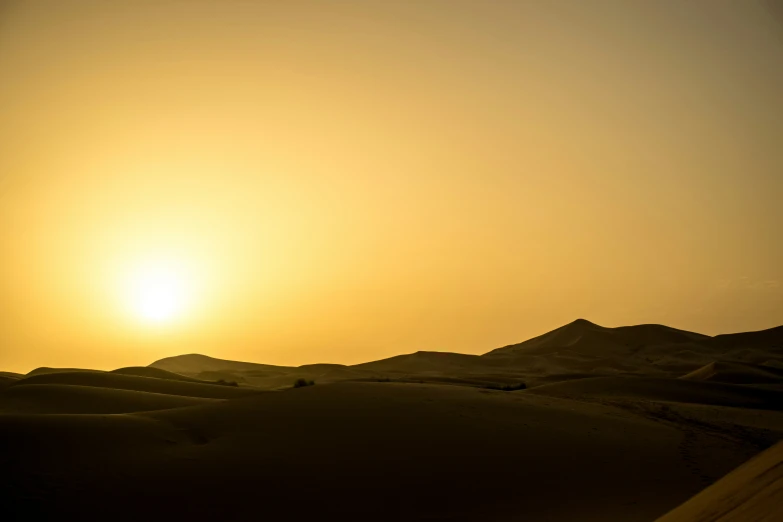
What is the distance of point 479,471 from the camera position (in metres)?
10.8

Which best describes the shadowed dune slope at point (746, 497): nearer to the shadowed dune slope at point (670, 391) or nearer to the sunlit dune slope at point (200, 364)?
the shadowed dune slope at point (670, 391)

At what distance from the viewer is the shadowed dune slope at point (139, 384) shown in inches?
930

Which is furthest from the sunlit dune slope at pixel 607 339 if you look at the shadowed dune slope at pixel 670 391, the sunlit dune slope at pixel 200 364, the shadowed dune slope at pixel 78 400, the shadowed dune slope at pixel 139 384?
the shadowed dune slope at pixel 78 400

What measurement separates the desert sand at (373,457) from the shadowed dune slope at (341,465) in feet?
0.11

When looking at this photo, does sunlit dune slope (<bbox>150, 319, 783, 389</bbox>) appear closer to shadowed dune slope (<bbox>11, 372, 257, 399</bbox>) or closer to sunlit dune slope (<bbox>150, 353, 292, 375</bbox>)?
sunlit dune slope (<bbox>150, 353, 292, 375</bbox>)

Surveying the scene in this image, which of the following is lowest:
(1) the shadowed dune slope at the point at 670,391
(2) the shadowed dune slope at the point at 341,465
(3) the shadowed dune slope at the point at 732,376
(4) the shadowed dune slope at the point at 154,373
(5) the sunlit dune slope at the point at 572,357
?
(2) the shadowed dune slope at the point at 341,465

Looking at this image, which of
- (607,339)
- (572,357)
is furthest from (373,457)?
(607,339)

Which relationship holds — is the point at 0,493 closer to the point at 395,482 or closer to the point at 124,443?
the point at 124,443

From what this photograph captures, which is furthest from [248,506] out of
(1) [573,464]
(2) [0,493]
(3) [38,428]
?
(1) [573,464]

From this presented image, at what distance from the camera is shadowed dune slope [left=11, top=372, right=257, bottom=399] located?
2361cm

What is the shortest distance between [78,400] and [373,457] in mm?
9530

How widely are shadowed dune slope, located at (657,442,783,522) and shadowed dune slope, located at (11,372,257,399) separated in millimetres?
19277

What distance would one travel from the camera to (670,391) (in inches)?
973

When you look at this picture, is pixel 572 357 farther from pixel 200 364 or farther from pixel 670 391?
pixel 200 364
